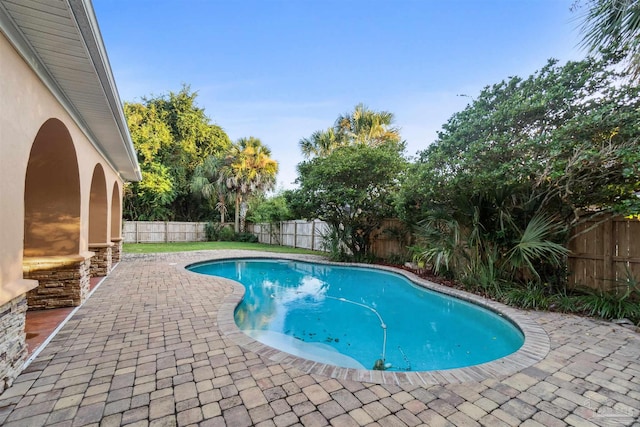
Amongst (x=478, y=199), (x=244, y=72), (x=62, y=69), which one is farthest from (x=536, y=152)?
(x=244, y=72)

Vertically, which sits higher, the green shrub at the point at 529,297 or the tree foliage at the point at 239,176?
the tree foliage at the point at 239,176

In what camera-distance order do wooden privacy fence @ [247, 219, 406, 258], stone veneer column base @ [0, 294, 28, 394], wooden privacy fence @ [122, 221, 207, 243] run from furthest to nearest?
wooden privacy fence @ [122, 221, 207, 243] → wooden privacy fence @ [247, 219, 406, 258] → stone veneer column base @ [0, 294, 28, 394]

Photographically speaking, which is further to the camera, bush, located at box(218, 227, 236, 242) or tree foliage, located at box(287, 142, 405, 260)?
bush, located at box(218, 227, 236, 242)

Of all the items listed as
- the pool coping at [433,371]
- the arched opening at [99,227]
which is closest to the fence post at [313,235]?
the arched opening at [99,227]

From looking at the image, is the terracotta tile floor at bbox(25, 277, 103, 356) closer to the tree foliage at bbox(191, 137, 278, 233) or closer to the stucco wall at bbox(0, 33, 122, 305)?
the stucco wall at bbox(0, 33, 122, 305)

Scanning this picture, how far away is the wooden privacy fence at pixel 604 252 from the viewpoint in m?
5.40

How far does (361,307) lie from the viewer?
6.72m

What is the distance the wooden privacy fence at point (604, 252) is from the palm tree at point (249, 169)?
17.0 metres

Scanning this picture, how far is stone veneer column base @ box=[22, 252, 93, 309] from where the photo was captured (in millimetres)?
4891

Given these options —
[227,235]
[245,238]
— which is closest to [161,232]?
[227,235]

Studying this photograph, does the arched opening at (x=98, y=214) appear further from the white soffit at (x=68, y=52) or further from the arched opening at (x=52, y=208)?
the white soffit at (x=68, y=52)

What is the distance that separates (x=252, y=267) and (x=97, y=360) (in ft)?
28.1

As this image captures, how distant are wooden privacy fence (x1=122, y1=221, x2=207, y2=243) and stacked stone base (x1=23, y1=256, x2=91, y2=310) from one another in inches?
646

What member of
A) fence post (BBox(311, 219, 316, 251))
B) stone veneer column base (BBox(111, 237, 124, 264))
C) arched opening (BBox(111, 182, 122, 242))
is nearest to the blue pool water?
stone veneer column base (BBox(111, 237, 124, 264))
